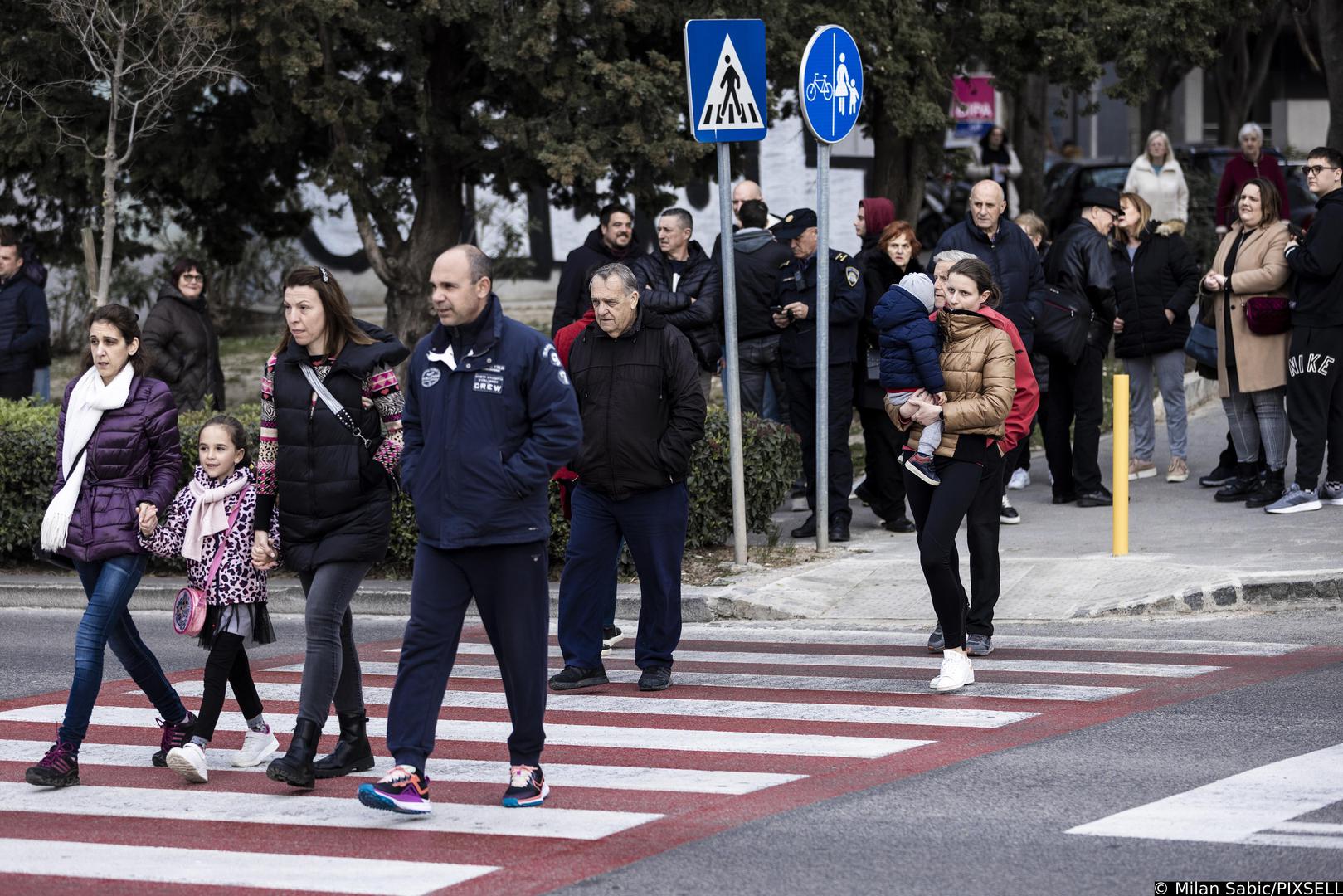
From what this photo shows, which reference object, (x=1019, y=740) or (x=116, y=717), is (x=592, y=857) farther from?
(x=116, y=717)

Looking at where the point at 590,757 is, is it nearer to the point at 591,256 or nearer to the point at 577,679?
the point at 577,679

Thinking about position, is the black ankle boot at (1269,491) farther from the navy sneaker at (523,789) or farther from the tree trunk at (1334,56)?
the tree trunk at (1334,56)

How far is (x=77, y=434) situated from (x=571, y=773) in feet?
7.71

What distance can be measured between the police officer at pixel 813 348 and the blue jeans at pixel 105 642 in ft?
18.7

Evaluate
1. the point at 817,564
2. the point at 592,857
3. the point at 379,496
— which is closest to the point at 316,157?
the point at 817,564

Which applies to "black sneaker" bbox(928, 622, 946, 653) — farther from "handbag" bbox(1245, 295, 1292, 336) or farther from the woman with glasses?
the woman with glasses

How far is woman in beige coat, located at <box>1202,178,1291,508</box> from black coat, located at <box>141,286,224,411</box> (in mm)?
7406

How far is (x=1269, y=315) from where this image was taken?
12531 millimetres

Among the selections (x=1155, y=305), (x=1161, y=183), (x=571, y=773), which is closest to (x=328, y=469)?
(x=571, y=773)

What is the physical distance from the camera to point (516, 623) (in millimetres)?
6617

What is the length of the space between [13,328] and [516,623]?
33.7 feet

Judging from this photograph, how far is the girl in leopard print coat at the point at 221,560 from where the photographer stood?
7.27m

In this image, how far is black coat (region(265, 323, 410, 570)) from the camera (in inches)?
271

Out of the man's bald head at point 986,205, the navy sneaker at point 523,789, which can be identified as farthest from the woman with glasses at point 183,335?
the navy sneaker at point 523,789
